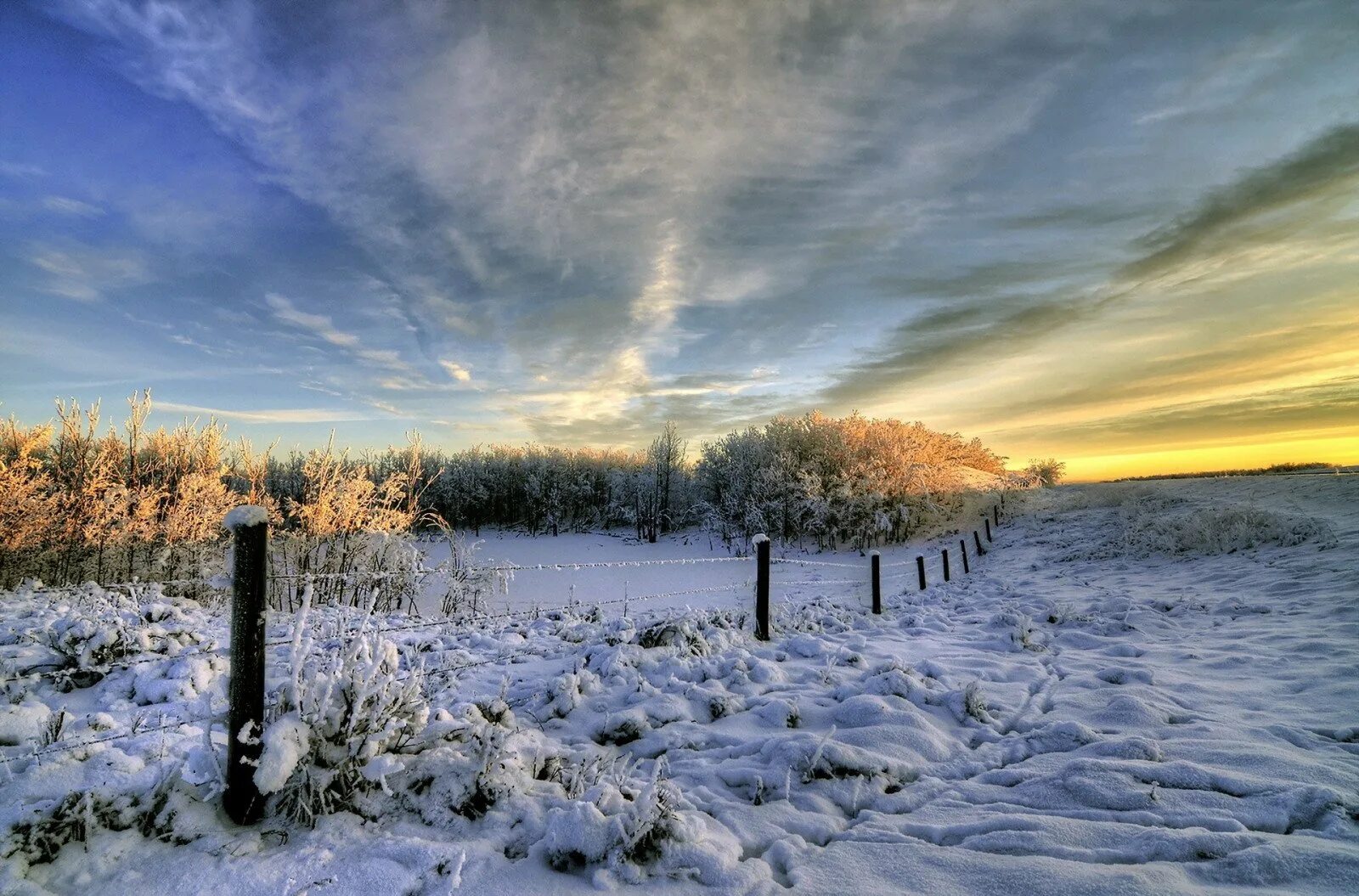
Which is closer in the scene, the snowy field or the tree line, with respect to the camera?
the snowy field

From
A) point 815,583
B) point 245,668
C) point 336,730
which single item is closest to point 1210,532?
point 815,583

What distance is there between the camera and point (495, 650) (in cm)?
689

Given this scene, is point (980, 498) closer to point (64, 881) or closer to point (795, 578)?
point (795, 578)

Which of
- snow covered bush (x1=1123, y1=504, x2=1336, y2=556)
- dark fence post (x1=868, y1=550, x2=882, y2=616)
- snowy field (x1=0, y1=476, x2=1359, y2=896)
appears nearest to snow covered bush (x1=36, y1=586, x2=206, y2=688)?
snowy field (x1=0, y1=476, x2=1359, y2=896)

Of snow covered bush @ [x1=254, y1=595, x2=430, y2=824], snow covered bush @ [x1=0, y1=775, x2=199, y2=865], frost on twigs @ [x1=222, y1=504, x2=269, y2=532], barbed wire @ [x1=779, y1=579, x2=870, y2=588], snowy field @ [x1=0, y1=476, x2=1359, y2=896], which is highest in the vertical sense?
frost on twigs @ [x1=222, y1=504, x2=269, y2=532]

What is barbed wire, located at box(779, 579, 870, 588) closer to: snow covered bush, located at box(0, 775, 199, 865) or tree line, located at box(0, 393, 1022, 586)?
tree line, located at box(0, 393, 1022, 586)

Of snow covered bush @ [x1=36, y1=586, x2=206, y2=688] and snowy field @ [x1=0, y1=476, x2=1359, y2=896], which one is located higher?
snow covered bush @ [x1=36, y1=586, x2=206, y2=688]

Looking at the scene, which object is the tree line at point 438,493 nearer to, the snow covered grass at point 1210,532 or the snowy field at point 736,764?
the snowy field at point 736,764

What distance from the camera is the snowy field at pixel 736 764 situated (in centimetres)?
272

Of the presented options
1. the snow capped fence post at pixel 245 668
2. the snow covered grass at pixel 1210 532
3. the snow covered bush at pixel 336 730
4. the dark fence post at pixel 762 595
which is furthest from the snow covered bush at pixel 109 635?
the snow covered grass at pixel 1210 532

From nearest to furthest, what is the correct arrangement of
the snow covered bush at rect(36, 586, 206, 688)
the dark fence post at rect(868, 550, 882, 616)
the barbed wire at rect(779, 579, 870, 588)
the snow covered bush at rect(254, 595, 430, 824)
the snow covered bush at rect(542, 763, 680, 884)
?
the snow covered bush at rect(542, 763, 680, 884) < the snow covered bush at rect(254, 595, 430, 824) < the snow covered bush at rect(36, 586, 206, 688) < the dark fence post at rect(868, 550, 882, 616) < the barbed wire at rect(779, 579, 870, 588)

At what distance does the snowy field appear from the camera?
2723mm

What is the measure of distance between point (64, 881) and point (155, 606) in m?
6.53

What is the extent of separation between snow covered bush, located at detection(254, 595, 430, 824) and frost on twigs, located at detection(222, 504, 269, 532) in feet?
1.80
